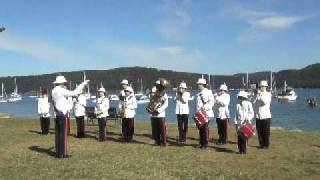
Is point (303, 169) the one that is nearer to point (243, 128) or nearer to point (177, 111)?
point (243, 128)

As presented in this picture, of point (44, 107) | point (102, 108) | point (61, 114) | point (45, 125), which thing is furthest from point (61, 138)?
point (44, 107)

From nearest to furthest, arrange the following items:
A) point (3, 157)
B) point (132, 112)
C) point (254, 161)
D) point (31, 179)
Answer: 1. point (31, 179)
2. point (254, 161)
3. point (3, 157)
4. point (132, 112)

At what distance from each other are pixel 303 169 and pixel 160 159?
4.07m

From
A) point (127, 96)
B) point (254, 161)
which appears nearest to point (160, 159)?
point (254, 161)

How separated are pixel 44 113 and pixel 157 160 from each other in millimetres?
11296

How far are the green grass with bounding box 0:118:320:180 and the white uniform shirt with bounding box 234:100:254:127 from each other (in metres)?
1.03

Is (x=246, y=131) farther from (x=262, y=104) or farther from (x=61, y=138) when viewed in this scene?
(x=61, y=138)

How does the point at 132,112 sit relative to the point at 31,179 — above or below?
above

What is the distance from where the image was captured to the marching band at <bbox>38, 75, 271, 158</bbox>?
18.0m

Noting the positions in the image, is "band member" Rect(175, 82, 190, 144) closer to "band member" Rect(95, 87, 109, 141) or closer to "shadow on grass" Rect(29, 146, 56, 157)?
"band member" Rect(95, 87, 109, 141)

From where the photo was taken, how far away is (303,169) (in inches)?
597

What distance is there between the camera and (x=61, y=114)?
17969mm

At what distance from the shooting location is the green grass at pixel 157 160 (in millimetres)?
14531

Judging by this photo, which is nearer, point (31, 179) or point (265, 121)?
point (31, 179)
